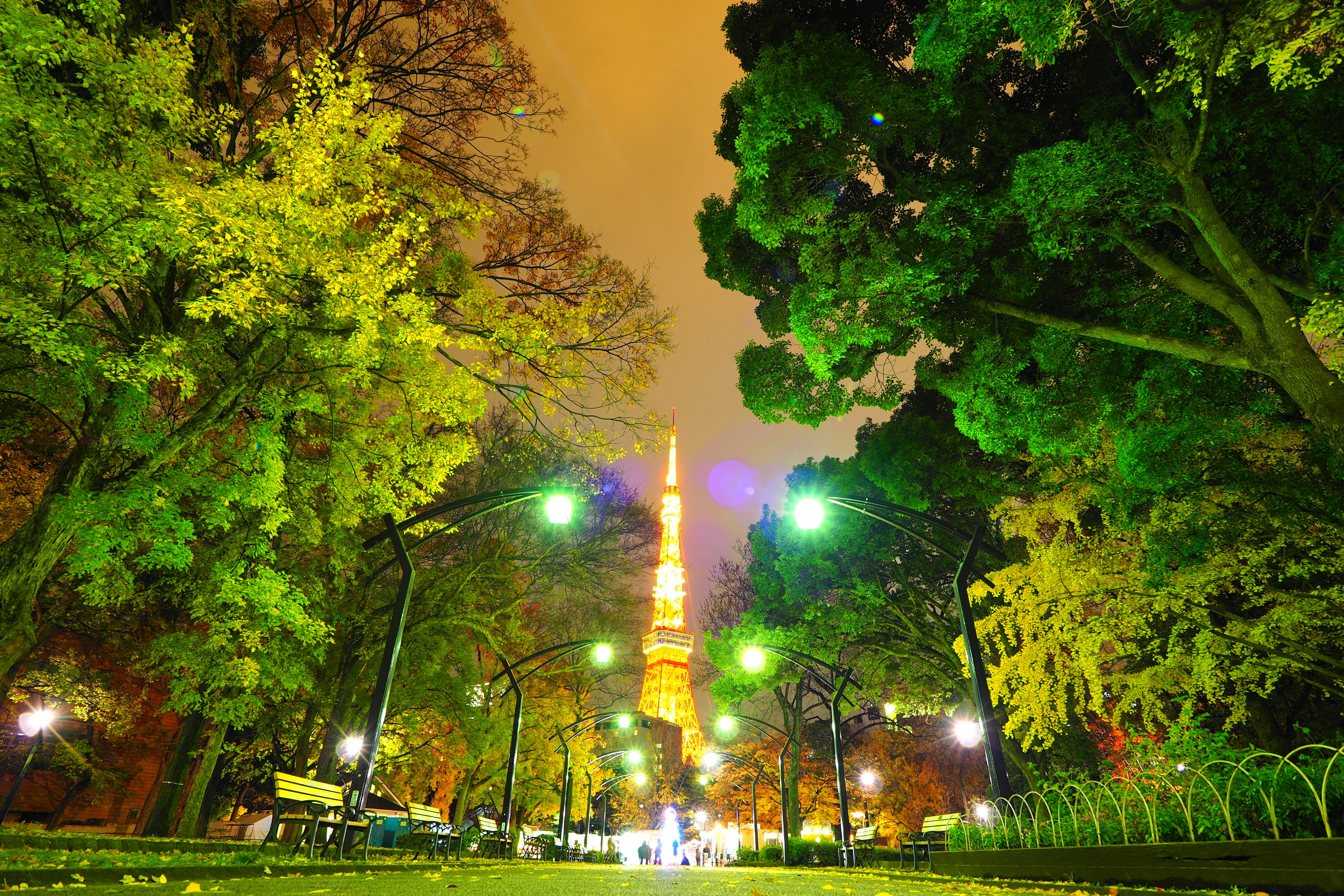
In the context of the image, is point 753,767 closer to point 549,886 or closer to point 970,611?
point 970,611

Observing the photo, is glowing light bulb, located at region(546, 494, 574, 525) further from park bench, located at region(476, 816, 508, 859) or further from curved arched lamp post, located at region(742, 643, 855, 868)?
park bench, located at region(476, 816, 508, 859)

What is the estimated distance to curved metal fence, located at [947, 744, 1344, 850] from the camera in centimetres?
436

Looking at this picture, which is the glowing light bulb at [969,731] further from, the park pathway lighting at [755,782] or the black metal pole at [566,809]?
the black metal pole at [566,809]

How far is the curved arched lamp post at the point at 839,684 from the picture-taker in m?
15.5

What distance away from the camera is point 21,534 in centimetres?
800

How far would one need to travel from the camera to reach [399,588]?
9695 mm

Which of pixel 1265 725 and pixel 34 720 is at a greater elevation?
pixel 34 720

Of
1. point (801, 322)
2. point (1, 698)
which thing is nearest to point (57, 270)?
point (801, 322)

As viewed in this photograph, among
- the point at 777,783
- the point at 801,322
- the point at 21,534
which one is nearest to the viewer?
the point at 21,534

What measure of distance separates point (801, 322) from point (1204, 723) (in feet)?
46.8

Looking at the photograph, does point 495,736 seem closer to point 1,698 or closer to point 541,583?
point 541,583

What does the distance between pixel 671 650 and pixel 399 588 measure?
61.5m

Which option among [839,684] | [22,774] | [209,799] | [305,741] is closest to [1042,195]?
[839,684]

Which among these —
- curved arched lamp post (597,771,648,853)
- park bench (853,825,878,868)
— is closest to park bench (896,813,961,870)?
park bench (853,825,878,868)
